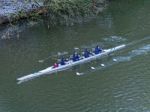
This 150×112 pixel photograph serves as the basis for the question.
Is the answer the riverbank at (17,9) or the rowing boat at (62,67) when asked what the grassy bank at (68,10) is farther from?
the rowing boat at (62,67)

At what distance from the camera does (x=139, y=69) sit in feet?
121

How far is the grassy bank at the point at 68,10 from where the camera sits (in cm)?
5041

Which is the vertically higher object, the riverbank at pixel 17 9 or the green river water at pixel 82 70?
the riverbank at pixel 17 9

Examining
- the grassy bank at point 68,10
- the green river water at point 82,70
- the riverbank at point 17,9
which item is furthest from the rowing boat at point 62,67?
the riverbank at point 17,9

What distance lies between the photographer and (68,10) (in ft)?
168

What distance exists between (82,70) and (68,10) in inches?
576

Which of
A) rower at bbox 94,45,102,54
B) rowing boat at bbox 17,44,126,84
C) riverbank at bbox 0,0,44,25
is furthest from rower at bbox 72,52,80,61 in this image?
riverbank at bbox 0,0,44,25

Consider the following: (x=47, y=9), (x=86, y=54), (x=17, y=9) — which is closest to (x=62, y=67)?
(x=86, y=54)

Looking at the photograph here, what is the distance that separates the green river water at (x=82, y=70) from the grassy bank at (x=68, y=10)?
1341 millimetres

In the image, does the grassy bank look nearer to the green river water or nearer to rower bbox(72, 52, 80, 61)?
the green river water

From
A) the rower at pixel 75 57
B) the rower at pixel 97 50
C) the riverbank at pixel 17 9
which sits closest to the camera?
the rower at pixel 75 57

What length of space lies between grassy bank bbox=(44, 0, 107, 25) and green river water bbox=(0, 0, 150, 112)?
1.34 meters

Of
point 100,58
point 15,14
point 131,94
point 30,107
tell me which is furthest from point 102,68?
point 15,14

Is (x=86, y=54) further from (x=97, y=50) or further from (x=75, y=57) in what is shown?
(x=97, y=50)
